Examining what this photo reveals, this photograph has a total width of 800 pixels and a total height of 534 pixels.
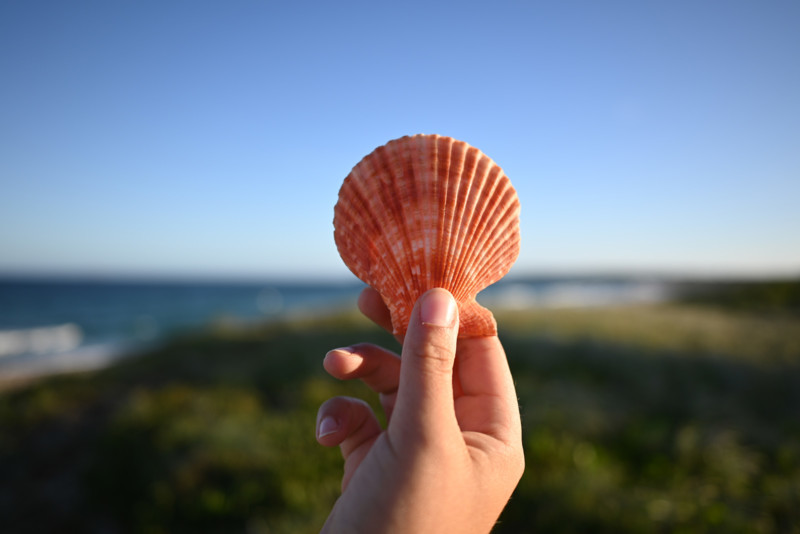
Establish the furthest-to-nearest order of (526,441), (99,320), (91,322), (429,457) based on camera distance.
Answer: (99,320) → (91,322) → (526,441) → (429,457)

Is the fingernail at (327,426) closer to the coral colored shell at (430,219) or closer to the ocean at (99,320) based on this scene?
the coral colored shell at (430,219)

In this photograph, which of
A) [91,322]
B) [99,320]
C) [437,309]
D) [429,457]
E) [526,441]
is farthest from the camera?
[99,320]

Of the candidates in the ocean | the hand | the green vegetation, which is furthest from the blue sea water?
the hand

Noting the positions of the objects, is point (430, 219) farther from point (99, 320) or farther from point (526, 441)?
point (99, 320)

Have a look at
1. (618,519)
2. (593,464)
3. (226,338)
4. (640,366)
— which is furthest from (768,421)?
(226,338)

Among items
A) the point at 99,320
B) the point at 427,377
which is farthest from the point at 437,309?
the point at 99,320

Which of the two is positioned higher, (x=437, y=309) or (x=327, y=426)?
(x=437, y=309)

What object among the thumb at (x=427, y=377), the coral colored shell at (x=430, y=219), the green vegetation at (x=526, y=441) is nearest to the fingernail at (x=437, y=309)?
the thumb at (x=427, y=377)
